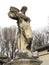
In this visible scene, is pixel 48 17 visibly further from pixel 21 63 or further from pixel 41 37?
pixel 21 63

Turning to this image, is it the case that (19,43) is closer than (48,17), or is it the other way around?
(19,43)

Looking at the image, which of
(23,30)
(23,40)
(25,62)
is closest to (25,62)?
(25,62)

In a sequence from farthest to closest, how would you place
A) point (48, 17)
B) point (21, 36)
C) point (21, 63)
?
point (48, 17), point (21, 36), point (21, 63)

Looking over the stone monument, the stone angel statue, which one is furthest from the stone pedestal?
the stone angel statue

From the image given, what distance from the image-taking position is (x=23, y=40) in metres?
9.52

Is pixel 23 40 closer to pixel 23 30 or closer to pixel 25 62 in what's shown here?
pixel 23 30

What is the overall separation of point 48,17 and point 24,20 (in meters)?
30.8

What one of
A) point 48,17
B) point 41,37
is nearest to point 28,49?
point 48,17

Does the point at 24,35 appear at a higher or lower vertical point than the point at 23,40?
higher

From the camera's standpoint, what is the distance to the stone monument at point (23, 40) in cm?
908

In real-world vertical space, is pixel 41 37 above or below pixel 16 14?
below

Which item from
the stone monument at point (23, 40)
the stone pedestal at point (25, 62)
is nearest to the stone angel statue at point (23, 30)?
the stone monument at point (23, 40)

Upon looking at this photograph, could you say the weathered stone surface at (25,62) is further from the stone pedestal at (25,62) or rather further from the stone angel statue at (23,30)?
the stone angel statue at (23,30)

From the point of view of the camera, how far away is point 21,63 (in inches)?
356
